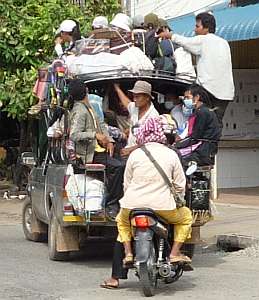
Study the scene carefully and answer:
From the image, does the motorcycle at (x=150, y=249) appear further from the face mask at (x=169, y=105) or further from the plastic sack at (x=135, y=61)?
the face mask at (x=169, y=105)

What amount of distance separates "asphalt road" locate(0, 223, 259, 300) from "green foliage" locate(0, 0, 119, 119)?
570 centimetres

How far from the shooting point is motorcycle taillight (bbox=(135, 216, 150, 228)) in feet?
27.8

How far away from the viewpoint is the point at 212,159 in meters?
10.2

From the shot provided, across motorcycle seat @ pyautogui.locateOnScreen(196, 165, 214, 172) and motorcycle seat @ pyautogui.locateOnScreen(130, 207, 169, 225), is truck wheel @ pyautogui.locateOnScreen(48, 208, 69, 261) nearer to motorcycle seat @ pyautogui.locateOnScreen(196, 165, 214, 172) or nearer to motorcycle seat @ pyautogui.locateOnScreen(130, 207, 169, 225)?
motorcycle seat @ pyautogui.locateOnScreen(196, 165, 214, 172)

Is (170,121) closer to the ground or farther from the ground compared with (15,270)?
farther from the ground

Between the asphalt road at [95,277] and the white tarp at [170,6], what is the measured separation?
7867mm

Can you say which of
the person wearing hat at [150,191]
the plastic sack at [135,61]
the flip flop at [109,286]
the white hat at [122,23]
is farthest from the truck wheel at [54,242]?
the white hat at [122,23]

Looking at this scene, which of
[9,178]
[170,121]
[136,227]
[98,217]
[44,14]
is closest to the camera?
[136,227]

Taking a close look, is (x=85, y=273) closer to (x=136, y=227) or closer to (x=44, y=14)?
(x=136, y=227)

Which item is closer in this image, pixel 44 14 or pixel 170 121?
pixel 170 121

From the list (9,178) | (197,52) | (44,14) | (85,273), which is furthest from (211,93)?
(9,178)

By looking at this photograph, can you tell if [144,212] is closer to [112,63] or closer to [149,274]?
[149,274]

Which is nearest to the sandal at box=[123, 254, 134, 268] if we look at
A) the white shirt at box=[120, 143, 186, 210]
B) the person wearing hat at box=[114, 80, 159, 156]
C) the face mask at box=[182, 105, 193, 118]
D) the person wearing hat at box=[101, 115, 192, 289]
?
the person wearing hat at box=[101, 115, 192, 289]

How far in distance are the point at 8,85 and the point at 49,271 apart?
7912 mm
